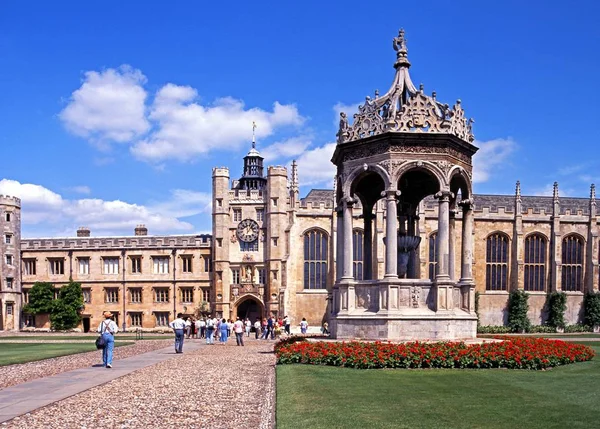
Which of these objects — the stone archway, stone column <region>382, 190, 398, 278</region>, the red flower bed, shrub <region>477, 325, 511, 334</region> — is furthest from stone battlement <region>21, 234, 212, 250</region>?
the red flower bed

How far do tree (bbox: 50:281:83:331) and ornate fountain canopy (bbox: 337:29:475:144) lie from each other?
49.5 metres

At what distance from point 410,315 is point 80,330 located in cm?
5256

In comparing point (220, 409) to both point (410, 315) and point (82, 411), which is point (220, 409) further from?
point (410, 315)

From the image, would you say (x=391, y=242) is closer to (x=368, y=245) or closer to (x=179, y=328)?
(x=368, y=245)

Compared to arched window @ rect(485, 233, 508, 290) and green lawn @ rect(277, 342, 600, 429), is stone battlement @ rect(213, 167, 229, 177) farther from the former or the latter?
green lawn @ rect(277, 342, 600, 429)

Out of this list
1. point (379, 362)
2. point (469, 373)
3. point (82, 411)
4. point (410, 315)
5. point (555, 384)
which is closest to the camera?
point (82, 411)

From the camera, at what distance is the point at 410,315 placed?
19625mm

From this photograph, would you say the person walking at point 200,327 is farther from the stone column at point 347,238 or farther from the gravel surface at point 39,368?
the stone column at point 347,238

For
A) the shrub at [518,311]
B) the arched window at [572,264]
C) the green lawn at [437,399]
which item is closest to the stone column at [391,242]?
the green lawn at [437,399]

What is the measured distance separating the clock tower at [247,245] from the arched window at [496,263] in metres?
18.8

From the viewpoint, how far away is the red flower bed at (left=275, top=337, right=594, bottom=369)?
1677 centimetres

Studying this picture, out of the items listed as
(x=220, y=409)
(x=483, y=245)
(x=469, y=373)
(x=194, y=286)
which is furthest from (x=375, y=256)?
(x=220, y=409)

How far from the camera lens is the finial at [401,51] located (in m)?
22.5

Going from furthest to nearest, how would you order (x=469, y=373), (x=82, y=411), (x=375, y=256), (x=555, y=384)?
(x=375, y=256) < (x=469, y=373) < (x=555, y=384) < (x=82, y=411)
